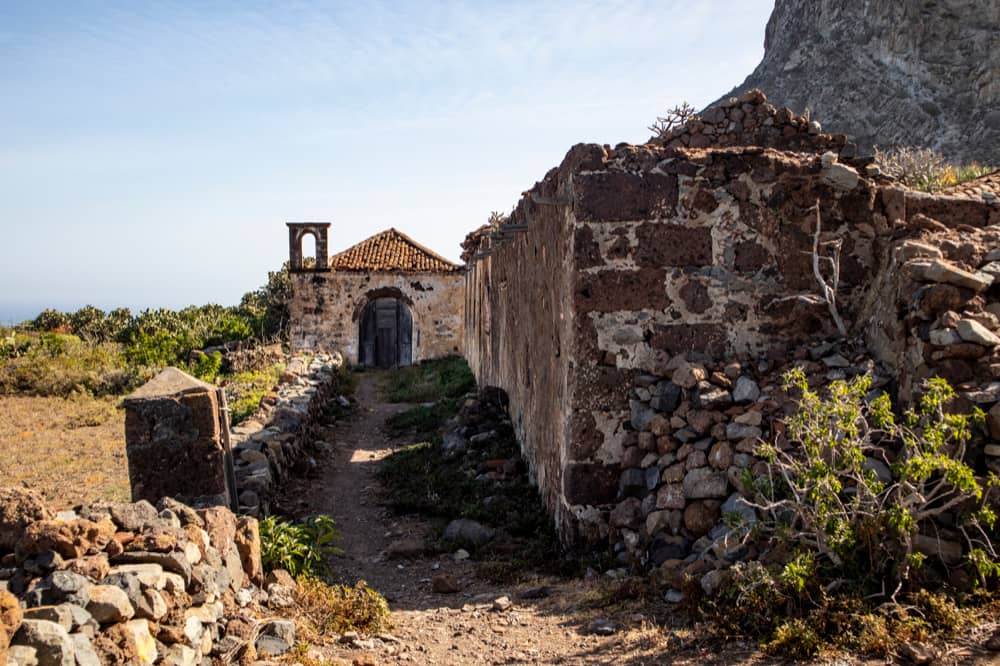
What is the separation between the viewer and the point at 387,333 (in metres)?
25.1

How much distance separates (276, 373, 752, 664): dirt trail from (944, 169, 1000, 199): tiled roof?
376 centimetres

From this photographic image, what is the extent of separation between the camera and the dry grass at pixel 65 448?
8.04m

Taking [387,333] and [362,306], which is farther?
[387,333]

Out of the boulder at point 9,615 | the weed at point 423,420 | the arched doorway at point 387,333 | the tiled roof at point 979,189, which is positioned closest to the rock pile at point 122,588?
the boulder at point 9,615

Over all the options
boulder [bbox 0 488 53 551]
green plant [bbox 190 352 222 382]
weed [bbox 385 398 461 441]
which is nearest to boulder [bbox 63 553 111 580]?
boulder [bbox 0 488 53 551]

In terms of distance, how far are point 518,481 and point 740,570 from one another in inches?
156

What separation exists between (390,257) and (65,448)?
1446 centimetres

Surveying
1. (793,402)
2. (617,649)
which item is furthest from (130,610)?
(793,402)

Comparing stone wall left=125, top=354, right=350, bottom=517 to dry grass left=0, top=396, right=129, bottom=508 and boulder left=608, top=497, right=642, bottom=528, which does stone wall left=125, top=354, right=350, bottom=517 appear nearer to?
dry grass left=0, top=396, right=129, bottom=508

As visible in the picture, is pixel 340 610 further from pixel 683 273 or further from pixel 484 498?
pixel 683 273

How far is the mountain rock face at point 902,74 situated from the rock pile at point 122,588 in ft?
88.1

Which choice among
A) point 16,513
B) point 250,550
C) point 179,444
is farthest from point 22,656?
point 179,444

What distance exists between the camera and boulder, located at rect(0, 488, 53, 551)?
3342 millimetres

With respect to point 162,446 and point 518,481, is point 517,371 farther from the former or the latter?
point 162,446
